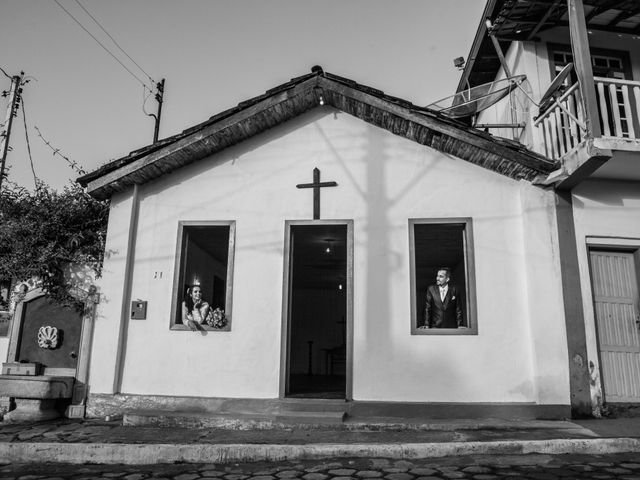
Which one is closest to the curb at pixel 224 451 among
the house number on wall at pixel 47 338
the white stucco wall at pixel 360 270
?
the white stucco wall at pixel 360 270

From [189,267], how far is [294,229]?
224 cm

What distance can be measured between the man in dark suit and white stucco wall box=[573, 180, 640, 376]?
77.1 inches

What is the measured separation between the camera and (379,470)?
4.95 metres

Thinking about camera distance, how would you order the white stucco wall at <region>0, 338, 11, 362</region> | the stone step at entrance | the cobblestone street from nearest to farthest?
the cobblestone street < the stone step at entrance < the white stucco wall at <region>0, 338, 11, 362</region>

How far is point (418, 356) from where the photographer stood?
7367 mm

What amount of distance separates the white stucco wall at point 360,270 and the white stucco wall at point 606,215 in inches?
20.5

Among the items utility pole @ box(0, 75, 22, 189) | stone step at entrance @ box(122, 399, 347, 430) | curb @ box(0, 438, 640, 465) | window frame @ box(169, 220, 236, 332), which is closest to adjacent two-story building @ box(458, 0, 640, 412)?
curb @ box(0, 438, 640, 465)

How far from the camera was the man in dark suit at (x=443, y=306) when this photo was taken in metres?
7.93

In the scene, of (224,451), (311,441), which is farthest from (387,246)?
(224,451)

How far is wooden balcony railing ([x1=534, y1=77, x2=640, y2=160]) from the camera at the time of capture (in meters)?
7.39

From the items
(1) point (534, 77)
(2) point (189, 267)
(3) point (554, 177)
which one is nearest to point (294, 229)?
(2) point (189, 267)

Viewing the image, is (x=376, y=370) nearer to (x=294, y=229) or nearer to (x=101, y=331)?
(x=294, y=229)

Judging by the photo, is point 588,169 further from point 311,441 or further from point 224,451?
point 224,451

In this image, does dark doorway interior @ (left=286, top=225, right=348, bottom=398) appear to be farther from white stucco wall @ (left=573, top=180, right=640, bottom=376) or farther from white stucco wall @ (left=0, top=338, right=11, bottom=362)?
white stucco wall @ (left=0, top=338, right=11, bottom=362)
